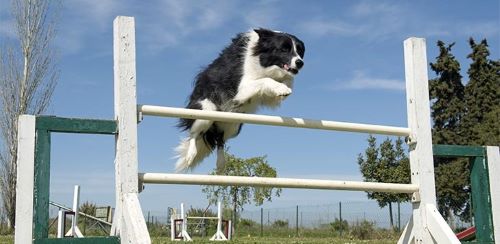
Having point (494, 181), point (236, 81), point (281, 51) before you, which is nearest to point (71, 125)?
point (236, 81)

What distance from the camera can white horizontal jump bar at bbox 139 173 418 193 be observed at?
3.21 m

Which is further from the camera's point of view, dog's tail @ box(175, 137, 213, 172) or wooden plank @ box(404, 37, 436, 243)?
dog's tail @ box(175, 137, 213, 172)

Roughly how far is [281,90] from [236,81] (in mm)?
717

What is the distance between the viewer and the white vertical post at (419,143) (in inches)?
153

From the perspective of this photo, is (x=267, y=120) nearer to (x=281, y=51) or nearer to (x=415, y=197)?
(x=415, y=197)

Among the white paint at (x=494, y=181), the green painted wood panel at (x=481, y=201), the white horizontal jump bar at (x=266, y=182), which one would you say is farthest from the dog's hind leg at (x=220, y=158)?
the white paint at (x=494, y=181)

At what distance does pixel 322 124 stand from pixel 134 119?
47.1 inches

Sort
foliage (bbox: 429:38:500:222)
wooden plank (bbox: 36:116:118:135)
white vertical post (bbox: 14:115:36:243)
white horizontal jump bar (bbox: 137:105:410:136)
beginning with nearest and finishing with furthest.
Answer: white vertical post (bbox: 14:115:36:243), wooden plank (bbox: 36:116:118:135), white horizontal jump bar (bbox: 137:105:410:136), foliage (bbox: 429:38:500:222)

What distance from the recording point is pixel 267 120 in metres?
3.63

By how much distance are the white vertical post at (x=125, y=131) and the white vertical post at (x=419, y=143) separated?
184 cm

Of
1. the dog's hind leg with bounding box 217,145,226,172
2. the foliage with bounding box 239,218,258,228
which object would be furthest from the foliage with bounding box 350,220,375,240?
the dog's hind leg with bounding box 217,145,226,172

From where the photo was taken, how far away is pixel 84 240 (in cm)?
298

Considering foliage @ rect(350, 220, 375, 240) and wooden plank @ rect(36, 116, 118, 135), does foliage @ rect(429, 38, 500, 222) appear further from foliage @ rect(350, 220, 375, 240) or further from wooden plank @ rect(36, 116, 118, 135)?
wooden plank @ rect(36, 116, 118, 135)

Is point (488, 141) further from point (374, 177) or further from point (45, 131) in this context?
point (45, 131)
